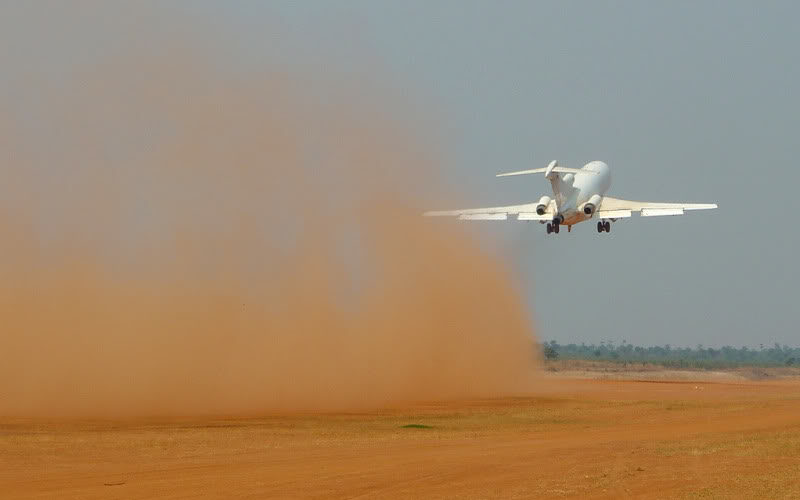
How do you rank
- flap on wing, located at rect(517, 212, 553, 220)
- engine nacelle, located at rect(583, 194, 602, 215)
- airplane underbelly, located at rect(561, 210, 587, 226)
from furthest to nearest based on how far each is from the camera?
1. flap on wing, located at rect(517, 212, 553, 220)
2. airplane underbelly, located at rect(561, 210, 587, 226)
3. engine nacelle, located at rect(583, 194, 602, 215)

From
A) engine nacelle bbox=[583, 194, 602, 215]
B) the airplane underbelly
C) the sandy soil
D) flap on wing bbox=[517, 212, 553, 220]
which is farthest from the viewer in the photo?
flap on wing bbox=[517, 212, 553, 220]

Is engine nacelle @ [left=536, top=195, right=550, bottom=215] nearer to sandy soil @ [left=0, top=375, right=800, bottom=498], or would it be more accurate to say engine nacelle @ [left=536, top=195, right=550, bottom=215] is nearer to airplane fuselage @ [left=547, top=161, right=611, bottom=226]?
airplane fuselage @ [left=547, top=161, right=611, bottom=226]

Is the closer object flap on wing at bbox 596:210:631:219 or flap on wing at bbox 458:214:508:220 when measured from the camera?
flap on wing at bbox 596:210:631:219

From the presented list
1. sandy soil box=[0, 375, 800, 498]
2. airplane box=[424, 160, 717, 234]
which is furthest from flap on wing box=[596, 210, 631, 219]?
sandy soil box=[0, 375, 800, 498]

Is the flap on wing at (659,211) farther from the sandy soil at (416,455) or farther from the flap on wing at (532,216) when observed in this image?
the sandy soil at (416,455)

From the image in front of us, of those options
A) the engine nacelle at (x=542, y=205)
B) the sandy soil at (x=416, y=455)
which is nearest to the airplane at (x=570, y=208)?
the engine nacelle at (x=542, y=205)

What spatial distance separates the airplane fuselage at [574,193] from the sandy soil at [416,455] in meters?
11.5

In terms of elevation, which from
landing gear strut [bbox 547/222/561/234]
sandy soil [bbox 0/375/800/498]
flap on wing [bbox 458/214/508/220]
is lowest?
sandy soil [bbox 0/375/800/498]

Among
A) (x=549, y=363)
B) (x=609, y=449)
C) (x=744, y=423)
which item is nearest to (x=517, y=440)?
(x=609, y=449)

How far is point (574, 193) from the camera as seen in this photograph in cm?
6731

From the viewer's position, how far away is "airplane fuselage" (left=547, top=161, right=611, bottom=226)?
65.7m

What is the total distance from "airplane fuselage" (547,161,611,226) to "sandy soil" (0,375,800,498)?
11504 mm

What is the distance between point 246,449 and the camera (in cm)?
3894

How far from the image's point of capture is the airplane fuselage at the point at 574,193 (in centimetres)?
6569
